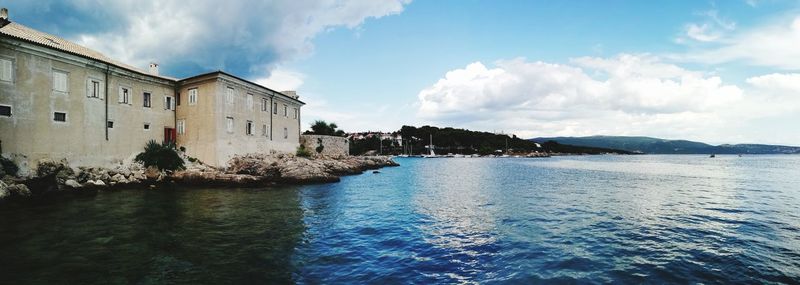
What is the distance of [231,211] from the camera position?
17203mm

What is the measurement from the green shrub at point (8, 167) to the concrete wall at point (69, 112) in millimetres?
418

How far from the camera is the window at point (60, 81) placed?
24.0 metres

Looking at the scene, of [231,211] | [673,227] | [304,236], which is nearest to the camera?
[304,236]

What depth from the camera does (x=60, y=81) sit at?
79.8 ft

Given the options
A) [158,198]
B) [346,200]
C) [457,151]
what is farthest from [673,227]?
[457,151]

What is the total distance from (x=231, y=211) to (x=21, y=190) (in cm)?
1252

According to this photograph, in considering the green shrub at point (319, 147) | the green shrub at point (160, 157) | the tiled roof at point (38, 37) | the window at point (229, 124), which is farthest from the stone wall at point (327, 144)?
the tiled roof at point (38, 37)

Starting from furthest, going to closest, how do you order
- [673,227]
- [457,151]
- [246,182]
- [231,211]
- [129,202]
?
[457,151] < [246,182] < [129,202] < [231,211] < [673,227]

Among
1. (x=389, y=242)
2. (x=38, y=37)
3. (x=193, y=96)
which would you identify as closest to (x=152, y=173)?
(x=193, y=96)

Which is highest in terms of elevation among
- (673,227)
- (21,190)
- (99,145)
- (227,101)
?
(227,101)

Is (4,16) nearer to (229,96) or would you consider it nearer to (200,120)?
(200,120)

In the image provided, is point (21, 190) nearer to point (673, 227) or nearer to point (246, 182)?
point (246, 182)

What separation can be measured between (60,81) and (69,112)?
2137 millimetres

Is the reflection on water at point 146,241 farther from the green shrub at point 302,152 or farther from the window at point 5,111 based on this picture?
the green shrub at point 302,152
